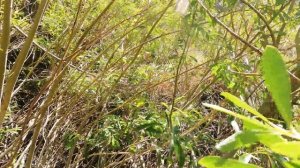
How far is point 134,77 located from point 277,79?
2000 millimetres

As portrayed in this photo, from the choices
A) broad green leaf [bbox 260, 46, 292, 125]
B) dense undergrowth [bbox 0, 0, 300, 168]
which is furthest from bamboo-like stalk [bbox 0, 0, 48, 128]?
broad green leaf [bbox 260, 46, 292, 125]

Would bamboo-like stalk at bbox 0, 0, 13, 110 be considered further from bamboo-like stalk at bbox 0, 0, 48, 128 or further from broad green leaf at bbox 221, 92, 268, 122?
broad green leaf at bbox 221, 92, 268, 122

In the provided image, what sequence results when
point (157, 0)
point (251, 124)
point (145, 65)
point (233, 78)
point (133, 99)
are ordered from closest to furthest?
1. point (251, 124)
2. point (233, 78)
3. point (133, 99)
4. point (157, 0)
5. point (145, 65)

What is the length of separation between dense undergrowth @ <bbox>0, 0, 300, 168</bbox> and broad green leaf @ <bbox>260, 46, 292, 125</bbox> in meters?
0.79

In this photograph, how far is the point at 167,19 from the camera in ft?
6.45

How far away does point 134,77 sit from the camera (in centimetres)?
225

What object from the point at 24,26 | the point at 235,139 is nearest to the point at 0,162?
the point at 24,26

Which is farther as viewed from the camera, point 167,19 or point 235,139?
point 167,19

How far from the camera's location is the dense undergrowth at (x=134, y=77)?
4.38 ft

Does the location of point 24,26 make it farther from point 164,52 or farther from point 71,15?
point 164,52

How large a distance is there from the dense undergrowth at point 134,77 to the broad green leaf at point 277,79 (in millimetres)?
795

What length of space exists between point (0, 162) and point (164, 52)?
1062 millimetres

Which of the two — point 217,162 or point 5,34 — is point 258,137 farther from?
point 5,34

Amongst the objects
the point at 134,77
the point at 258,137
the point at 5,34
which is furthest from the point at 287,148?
the point at 134,77
